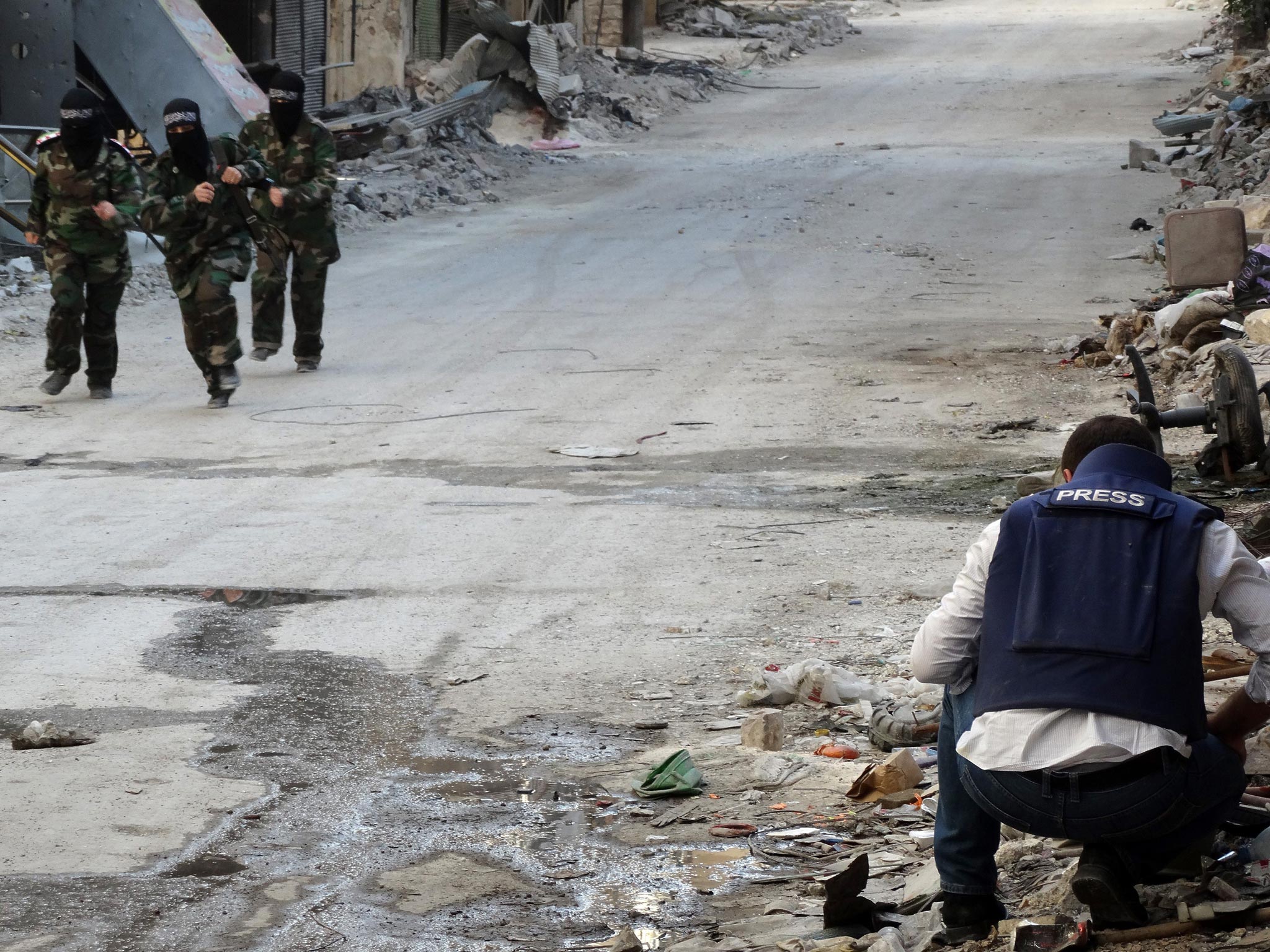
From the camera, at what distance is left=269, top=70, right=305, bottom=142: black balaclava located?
10.5m

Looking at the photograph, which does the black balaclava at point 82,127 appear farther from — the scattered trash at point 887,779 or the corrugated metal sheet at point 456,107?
the corrugated metal sheet at point 456,107

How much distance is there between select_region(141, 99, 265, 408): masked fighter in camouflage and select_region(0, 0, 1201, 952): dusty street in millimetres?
420

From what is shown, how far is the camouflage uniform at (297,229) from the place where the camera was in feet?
34.6

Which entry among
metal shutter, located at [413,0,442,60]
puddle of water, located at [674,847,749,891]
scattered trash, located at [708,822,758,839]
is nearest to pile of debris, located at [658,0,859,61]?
metal shutter, located at [413,0,442,60]

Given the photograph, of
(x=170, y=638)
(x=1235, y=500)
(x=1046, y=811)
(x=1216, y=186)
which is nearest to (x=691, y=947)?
(x=1046, y=811)

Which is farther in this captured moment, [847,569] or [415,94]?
[415,94]

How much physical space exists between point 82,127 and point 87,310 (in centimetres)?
115

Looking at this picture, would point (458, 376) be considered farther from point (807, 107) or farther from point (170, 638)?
point (807, 107)

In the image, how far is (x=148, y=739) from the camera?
4918mm

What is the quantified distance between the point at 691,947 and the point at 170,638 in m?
2.91

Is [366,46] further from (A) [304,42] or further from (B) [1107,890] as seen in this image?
(B) [1107,890]

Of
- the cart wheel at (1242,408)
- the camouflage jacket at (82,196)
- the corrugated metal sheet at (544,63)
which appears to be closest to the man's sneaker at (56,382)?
the camouflage jacket at (82,196)

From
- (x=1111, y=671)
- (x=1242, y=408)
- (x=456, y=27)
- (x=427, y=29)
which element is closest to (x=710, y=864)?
(x=1111, y=671)

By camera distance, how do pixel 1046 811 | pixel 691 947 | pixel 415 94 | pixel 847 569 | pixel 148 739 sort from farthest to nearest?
1. pixel 415 94
2. pixel 847 569
3. pixel 148 739
4. pixel 691 947
5. pixel 1046 811
